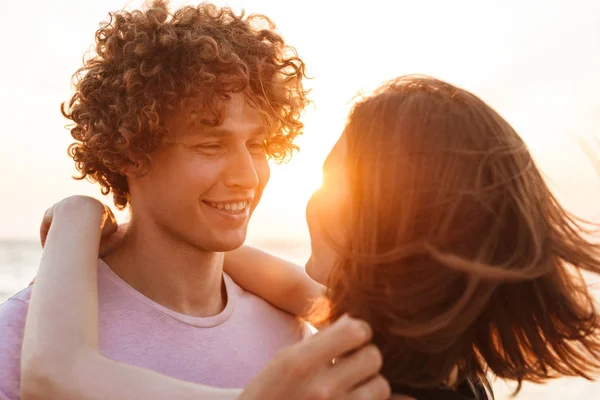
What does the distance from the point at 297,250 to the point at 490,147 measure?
22268 mm

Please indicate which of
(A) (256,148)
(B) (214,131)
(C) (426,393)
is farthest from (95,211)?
(C) (426,393)

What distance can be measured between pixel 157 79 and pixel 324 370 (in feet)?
6.43

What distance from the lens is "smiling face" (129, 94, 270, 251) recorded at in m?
2.93

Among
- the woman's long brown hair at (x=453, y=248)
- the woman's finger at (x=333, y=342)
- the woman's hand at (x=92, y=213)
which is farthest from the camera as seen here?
the woman's hand at (x=92, y=213)

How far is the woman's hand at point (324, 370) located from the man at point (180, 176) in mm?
1259

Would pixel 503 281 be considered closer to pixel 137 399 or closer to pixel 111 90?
pixel 137 399

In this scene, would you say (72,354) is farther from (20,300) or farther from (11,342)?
(20,300)

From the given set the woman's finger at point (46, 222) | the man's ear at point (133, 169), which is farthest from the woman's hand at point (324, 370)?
the man's ear at point (133, 169)

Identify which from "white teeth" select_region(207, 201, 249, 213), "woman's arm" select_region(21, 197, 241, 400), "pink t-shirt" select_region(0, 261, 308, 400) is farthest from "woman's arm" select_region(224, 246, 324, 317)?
"woman's arm" select_region(21, 197, 241, 400)

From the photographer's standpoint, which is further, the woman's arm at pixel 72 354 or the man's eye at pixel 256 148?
the man's eye at pixel 256 148

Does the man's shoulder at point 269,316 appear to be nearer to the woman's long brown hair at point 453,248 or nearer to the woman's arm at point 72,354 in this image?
the woman's arm at point 72,354

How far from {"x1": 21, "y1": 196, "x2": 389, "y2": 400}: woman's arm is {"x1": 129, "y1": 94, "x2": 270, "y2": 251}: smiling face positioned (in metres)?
0.30

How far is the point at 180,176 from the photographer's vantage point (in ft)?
9.68

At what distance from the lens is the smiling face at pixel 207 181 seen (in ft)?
9.62
